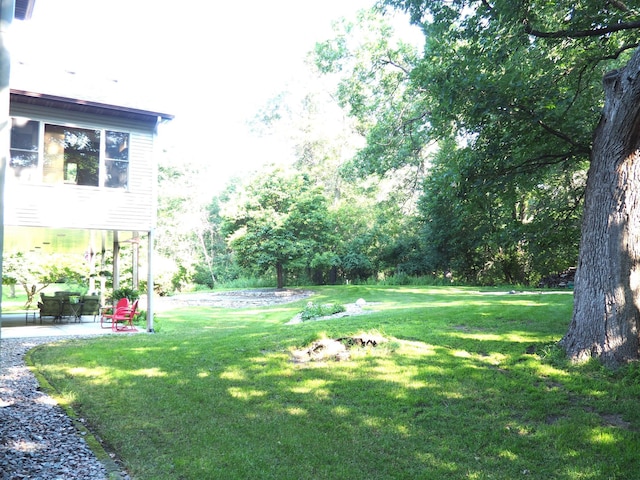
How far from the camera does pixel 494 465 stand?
13.0 feet

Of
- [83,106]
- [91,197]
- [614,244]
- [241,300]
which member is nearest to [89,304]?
[91,197]

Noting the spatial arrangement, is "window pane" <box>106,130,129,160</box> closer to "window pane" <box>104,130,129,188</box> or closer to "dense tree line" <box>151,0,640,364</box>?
"window pane" <box>104,130,129,188</box>

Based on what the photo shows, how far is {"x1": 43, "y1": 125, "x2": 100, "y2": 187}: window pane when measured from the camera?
1171 centimetres

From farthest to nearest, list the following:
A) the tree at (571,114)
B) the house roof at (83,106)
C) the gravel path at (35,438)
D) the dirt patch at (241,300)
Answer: the dirt patch at (241,300) → the house roof at (83,106) → the tree at (571,114) → the gravel path at (35,438)

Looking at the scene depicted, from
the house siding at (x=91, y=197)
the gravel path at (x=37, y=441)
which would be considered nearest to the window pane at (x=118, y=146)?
the house siding at (x=91, y=197)

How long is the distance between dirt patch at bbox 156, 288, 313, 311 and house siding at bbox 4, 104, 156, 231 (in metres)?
7.89

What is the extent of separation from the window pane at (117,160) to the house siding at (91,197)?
0.14 meters

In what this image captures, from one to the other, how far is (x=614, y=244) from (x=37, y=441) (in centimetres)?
702

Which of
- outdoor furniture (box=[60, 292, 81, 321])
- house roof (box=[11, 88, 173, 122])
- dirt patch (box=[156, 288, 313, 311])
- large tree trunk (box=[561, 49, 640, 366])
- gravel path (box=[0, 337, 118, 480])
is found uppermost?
A: house roof (box=[11, 88, 173, 122])

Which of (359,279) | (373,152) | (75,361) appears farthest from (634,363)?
(359,279)

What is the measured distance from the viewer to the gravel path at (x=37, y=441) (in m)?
3.87

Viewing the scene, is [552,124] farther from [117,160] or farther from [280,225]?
[280,225]

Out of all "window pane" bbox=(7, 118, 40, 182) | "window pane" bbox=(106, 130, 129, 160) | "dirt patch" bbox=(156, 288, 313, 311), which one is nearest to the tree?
"window pane" bbox=(106, 130, 129, 160)

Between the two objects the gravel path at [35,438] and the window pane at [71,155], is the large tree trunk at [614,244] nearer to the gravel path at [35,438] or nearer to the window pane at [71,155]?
the gravel path at [35,438]
